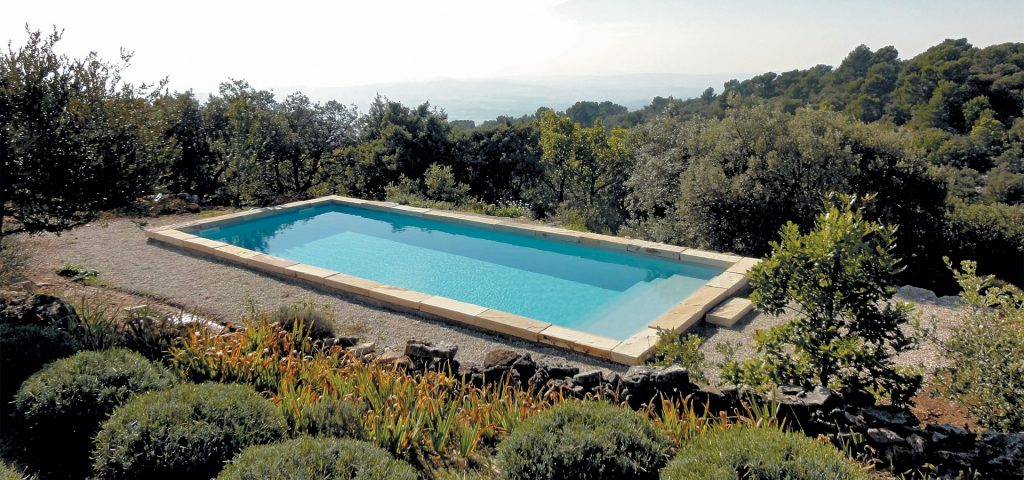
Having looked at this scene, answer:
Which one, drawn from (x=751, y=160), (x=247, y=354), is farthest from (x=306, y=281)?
(x=751, y=160)

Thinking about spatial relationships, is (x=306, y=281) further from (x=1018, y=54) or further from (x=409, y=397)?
(x=1018, y=54)

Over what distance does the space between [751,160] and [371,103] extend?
35.2 ft

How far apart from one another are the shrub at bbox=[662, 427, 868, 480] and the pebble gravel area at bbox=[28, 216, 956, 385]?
6.80 ft

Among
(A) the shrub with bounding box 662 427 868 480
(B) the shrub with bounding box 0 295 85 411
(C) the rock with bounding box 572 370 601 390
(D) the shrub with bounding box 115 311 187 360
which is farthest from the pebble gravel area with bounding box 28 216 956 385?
(A) the shrub with bounding box 662 427 868 480

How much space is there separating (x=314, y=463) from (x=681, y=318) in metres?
4.20

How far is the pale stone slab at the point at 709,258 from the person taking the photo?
813cm

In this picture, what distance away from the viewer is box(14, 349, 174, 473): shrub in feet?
11.2

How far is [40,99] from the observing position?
4.89m

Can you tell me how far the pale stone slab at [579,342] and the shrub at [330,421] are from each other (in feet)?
8.00

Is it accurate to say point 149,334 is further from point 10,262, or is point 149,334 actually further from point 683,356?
point 683,356

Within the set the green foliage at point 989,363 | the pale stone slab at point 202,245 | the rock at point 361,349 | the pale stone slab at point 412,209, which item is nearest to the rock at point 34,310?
the rock at point 361,349

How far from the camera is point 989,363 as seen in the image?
3.56 metres

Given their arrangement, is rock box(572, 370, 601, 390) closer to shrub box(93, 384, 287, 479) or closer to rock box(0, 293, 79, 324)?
shrub box(93, 384, 287, 479)

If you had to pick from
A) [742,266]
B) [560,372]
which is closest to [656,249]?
[742,266]
